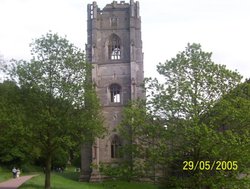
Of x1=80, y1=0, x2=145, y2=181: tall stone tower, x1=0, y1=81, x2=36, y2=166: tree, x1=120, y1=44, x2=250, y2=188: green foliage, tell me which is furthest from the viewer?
x1=80, y1=0, x2=145, y2=181: tall stone tower

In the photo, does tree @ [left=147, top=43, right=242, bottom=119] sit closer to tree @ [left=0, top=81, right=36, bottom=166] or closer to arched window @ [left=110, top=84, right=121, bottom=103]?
tree @ [left=0, top=81, right=36, bottom=166]

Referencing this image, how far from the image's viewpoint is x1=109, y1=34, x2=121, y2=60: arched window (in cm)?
5350

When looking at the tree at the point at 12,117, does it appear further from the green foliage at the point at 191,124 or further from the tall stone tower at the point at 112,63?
the tall stone tower at the point at 112,63

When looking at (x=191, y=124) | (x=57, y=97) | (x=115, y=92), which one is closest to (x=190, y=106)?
(x=191, y=124)

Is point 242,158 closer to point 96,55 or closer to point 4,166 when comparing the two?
point 96,55

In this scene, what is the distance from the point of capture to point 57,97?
31.8m

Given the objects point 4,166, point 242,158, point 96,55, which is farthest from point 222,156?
point 4,166

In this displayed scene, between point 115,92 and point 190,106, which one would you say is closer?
point 190,106
